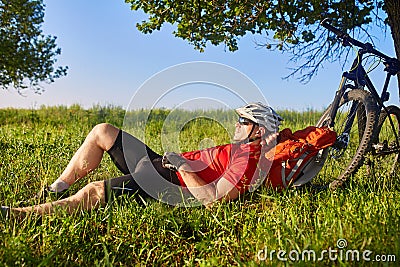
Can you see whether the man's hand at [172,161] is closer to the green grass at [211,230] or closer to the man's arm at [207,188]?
the man's arm at [207,188]

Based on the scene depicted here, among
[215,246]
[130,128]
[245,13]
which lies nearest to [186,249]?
[215,246]

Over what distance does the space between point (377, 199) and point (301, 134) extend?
82 cm

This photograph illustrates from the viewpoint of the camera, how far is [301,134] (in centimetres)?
369

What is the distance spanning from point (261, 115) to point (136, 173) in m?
1.15

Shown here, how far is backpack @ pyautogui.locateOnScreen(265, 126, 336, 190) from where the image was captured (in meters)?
3.50

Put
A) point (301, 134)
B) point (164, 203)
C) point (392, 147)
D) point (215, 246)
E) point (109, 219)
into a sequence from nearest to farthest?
point (215, 246)
point (109, 219)
point (164, 203)
point (301, 134)
point (392, 147)

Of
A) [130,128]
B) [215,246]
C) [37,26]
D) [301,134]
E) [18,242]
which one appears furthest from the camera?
[37,26]

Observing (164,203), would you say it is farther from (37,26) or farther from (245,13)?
(37,26)

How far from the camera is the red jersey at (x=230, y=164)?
3379 mm

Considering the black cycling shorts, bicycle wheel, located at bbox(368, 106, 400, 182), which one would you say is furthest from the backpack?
the black cycling shorts

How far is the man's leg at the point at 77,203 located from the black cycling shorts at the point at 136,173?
0.06 m

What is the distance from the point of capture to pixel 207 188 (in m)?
3.39

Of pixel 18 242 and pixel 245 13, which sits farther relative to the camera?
pixel 245 13

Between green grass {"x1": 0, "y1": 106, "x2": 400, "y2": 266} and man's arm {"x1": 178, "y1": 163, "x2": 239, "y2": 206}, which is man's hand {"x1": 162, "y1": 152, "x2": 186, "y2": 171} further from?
green grass {"x1": 0, "y1": 106, "x2": 400, "y2": 266}
